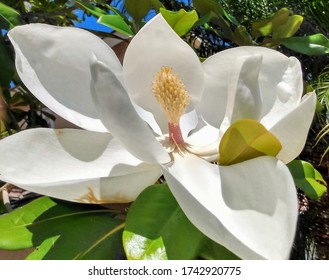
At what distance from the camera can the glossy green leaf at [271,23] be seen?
933 mm

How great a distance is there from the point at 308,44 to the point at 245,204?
0.55m

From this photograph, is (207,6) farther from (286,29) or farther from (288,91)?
(288,91)

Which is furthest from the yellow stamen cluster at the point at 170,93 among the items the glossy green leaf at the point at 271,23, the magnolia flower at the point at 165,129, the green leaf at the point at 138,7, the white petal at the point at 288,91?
the glossy green leaf at the point at 271,23

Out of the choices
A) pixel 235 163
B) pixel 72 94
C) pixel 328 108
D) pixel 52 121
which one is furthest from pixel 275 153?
pixel 328 108

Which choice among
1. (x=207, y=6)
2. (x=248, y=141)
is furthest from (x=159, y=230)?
(x=207, y=6)

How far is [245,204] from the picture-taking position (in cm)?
51

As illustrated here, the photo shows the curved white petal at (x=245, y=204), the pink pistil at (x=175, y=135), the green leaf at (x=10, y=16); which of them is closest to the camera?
the curved white petal at (x=245, y=204)

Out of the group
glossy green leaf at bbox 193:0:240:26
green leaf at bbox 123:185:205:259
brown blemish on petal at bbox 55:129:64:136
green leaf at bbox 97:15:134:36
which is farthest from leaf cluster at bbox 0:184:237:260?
glossy green leaf at bbox 193:0:240:26

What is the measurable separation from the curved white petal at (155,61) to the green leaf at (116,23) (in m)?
0.17

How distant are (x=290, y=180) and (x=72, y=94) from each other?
1.00 ft

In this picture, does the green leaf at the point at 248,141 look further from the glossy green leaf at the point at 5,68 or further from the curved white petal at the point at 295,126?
the glossy green leaf at the point at 5,68

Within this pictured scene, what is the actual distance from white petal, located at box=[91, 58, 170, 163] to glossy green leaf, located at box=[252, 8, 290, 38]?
510 millimetres

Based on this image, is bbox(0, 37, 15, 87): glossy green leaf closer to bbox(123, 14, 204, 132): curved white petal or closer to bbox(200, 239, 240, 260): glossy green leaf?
bbox(123, 14, 204, 132): curved white petal

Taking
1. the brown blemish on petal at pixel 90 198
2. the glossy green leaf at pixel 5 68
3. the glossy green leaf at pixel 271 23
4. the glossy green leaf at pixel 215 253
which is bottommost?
the glossy green leaf at pixel 215 253
